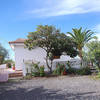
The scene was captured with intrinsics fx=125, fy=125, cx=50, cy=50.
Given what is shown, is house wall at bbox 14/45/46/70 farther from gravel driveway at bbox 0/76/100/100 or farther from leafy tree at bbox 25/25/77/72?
gravel driveway at bbox 0/76/100/100

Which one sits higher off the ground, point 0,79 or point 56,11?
point 56,11

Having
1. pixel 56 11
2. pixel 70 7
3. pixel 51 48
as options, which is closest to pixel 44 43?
pixel 51 48

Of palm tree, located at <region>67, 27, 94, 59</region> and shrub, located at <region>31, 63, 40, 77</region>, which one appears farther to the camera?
palm tree, located at <region>67, 27, 94, 59</region>

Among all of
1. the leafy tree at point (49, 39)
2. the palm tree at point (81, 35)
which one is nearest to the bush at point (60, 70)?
the leafy tree at point (49, 39)

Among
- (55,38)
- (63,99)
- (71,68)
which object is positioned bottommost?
(63,99)

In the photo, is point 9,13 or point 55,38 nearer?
point 9,13

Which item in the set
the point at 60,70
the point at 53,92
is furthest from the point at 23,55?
the point at 53,92

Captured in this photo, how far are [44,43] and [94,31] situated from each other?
36.1 feet

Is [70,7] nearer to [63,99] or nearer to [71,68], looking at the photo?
[71,68]

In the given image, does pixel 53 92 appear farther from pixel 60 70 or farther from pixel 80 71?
pixel 80 71

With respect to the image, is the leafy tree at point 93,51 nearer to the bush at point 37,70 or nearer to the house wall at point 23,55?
the bush at point 37,70

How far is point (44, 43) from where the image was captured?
13.6 metres

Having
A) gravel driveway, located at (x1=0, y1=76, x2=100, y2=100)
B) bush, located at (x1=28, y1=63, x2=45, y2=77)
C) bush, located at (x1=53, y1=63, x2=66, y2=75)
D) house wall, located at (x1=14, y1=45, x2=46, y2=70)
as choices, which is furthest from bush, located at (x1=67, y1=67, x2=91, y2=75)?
gravel driveway, located at (x1=0, y1=76, x2=100, y2=100)

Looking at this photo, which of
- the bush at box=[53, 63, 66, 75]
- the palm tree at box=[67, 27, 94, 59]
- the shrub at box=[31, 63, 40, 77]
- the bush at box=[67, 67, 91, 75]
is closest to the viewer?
the shrub at box=[31, 63, 40, 77]
